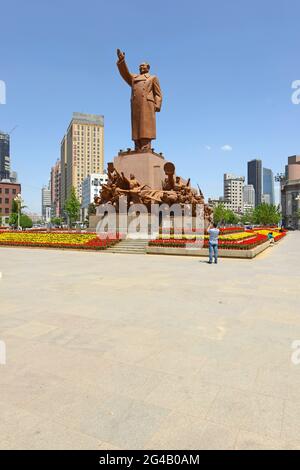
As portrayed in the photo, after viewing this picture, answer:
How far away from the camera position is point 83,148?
500 feet

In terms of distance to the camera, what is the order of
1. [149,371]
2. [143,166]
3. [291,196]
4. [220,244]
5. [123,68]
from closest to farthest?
[149,371], [220,244], [143,166], [123,68], [291,196]

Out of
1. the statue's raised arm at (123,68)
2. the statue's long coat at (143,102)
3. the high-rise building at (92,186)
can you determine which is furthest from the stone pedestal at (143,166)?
the high-rise building at (92,186)

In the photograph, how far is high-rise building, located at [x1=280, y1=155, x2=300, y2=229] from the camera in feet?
348

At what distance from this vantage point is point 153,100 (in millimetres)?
30203

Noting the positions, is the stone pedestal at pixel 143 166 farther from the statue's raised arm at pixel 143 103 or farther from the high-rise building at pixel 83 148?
the high-rise building at pixel 83 148

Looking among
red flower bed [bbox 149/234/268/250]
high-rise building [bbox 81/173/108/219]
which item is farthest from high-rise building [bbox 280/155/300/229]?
red flower bed [bbox 149/234/268/250]

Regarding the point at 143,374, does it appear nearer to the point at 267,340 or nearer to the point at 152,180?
the point at 267,340

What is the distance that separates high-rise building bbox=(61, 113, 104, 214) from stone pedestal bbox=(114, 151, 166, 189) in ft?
402

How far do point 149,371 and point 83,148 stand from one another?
159 m

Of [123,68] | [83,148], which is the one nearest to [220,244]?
[123,68]

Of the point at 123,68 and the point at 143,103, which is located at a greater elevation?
the point at 123,68

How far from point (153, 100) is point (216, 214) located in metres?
57.1

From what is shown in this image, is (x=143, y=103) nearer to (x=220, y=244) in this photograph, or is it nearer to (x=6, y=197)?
(x=220, y=244)

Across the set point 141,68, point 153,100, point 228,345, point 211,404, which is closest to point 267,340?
point 228,345
